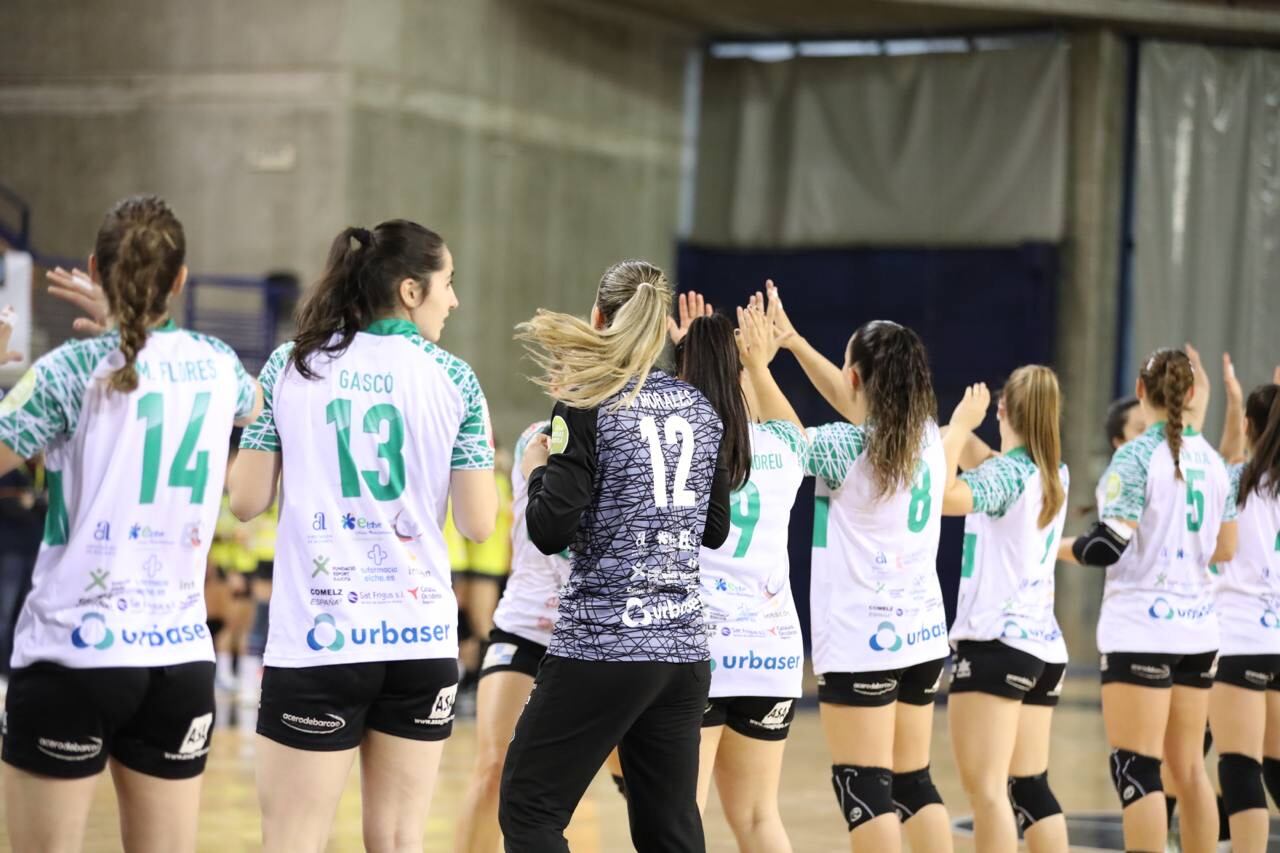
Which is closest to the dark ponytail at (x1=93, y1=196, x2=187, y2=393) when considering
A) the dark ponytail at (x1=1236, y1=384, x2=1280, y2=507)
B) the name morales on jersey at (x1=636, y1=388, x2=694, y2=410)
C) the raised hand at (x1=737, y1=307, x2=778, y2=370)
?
the name morales on jersey at (x1=636, y1=388, x2=694, y2=410)

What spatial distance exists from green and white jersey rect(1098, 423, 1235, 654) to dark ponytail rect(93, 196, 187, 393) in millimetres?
3318

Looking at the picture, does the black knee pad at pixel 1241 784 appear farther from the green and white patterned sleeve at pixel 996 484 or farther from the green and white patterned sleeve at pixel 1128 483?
the green and white patterned sleeve at pixel 996 484

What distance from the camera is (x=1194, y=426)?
Result: 575 centimetres

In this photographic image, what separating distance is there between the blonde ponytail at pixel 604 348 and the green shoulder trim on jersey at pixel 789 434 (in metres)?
0.82

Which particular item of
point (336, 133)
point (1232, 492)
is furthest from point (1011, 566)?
point (336, 133)

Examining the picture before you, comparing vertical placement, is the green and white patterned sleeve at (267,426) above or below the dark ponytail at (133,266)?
below

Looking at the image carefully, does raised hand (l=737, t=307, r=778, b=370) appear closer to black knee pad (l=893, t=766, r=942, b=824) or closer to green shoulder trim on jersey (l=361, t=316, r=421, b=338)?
green shoulder trim on jersey (l=361, t=316, r=421, b=338)

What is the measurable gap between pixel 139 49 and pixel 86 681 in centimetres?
1211

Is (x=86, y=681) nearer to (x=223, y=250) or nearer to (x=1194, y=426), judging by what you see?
(x=1194, y=426)

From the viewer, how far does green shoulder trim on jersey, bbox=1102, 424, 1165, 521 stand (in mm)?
5445

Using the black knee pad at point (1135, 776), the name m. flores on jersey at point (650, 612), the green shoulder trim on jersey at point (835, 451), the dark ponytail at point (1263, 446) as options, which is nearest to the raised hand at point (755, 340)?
the green shoulder trim on jersey at point (835, 451)

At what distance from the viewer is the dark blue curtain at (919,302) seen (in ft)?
50.9

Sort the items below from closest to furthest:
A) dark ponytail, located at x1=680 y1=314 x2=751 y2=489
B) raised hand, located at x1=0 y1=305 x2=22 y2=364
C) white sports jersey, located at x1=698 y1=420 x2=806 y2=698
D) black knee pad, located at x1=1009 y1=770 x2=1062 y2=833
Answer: raised hand, located at x1=0 y1=305 x2=22 y2=364, dark ponytail, located at x1=680 y1=314 x2=751 y2=489, white sports jersey, located at x1=698 y1=420 x2=806 y2=698, black knee pad, located at x1=1009 y1=770 x2=1062 y2=833

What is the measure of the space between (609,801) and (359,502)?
4329 mm
